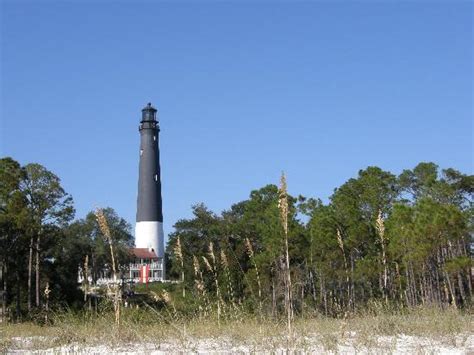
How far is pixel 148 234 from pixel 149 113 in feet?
45.8

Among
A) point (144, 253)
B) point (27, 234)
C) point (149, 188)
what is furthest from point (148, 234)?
point (27, 234)

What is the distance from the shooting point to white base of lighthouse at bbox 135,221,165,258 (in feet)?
211

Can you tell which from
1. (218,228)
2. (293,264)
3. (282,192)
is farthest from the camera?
(218,228)

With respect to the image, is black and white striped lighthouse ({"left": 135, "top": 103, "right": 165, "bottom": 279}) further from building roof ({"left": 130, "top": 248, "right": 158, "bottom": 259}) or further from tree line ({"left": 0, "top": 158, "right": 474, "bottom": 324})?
tree line ({"left": 0, "top": 158, "right": 474, "bottom": 324})

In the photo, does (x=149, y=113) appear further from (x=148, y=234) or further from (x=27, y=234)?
(x=27, y=234)

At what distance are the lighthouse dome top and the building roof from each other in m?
15.2

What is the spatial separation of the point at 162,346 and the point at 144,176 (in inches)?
2223

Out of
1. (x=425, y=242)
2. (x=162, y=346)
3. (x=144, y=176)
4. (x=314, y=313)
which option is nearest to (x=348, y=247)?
(x=425, y=242)

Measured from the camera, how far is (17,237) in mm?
26609

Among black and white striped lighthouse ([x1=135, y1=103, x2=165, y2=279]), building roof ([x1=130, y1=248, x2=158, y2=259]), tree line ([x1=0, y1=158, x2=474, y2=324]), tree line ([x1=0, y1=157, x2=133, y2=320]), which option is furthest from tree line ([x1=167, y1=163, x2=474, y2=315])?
building roof ([x1=130, y1=248, x2=158, y2=259])

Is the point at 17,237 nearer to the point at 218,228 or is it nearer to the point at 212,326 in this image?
the point at 218,228

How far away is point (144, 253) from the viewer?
6806 centimetres

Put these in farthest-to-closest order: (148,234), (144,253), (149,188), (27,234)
Answer: (144,253), (148,234), (149,188), (27,234)

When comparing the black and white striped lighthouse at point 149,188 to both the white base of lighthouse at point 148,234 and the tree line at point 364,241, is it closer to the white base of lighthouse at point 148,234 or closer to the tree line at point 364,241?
the white base of lighthouse at point 148,234
